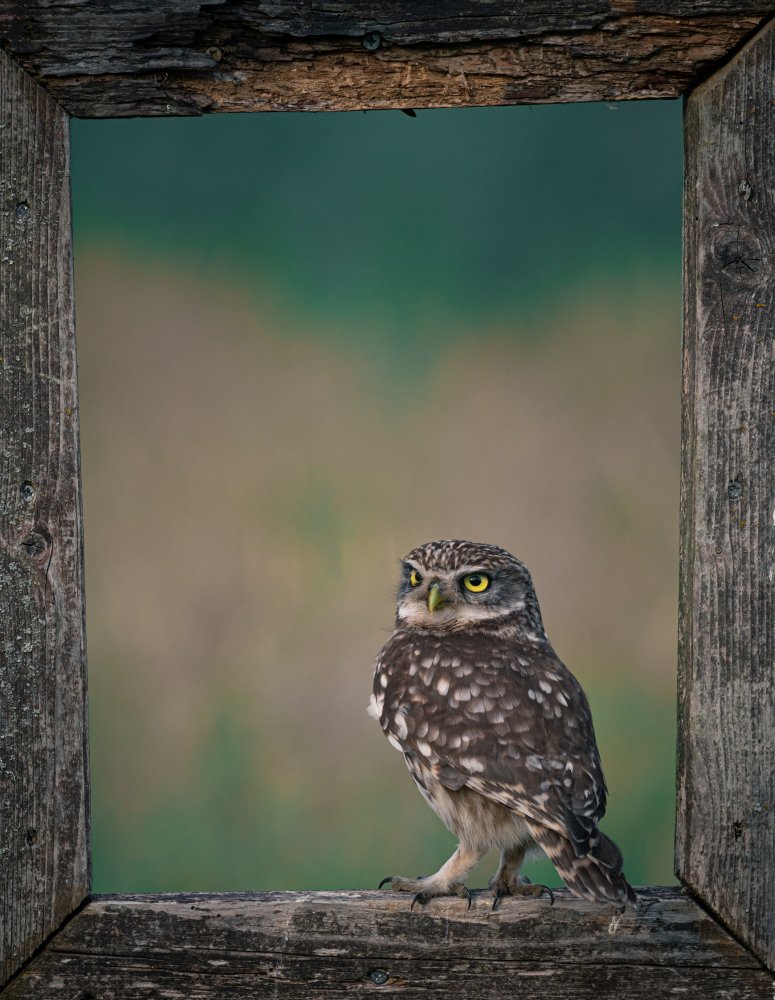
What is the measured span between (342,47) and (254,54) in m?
0.13

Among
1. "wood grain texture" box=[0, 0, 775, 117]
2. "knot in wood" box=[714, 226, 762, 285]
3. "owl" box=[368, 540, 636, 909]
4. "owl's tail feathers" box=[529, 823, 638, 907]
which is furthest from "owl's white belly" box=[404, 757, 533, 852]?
"wood grain texture" box=[0, 0, 775, 117]

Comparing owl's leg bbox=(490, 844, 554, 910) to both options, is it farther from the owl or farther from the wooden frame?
the wooden frame

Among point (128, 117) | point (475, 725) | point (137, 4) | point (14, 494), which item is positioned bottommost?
point (475, 725)

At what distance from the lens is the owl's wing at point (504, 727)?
171 centimetres

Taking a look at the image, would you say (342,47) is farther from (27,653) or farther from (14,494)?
(27,653)

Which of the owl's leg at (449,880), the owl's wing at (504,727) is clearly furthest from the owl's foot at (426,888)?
the owl's wing at (504,727)

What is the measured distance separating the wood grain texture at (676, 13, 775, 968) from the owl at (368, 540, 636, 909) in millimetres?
190

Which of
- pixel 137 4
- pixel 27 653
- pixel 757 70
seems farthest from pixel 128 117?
pixel 757 70

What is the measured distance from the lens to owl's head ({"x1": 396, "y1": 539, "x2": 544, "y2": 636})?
6.38ft

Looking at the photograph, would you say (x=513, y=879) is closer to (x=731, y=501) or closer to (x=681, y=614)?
(x=681, y=614)

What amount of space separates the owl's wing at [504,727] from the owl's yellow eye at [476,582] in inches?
3.8

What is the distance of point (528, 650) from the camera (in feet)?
6.48

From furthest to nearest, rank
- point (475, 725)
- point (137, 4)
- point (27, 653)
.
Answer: point (475, 725) → point (27, 653) → point (137, 4)

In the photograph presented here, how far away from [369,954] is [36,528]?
0.83 m
